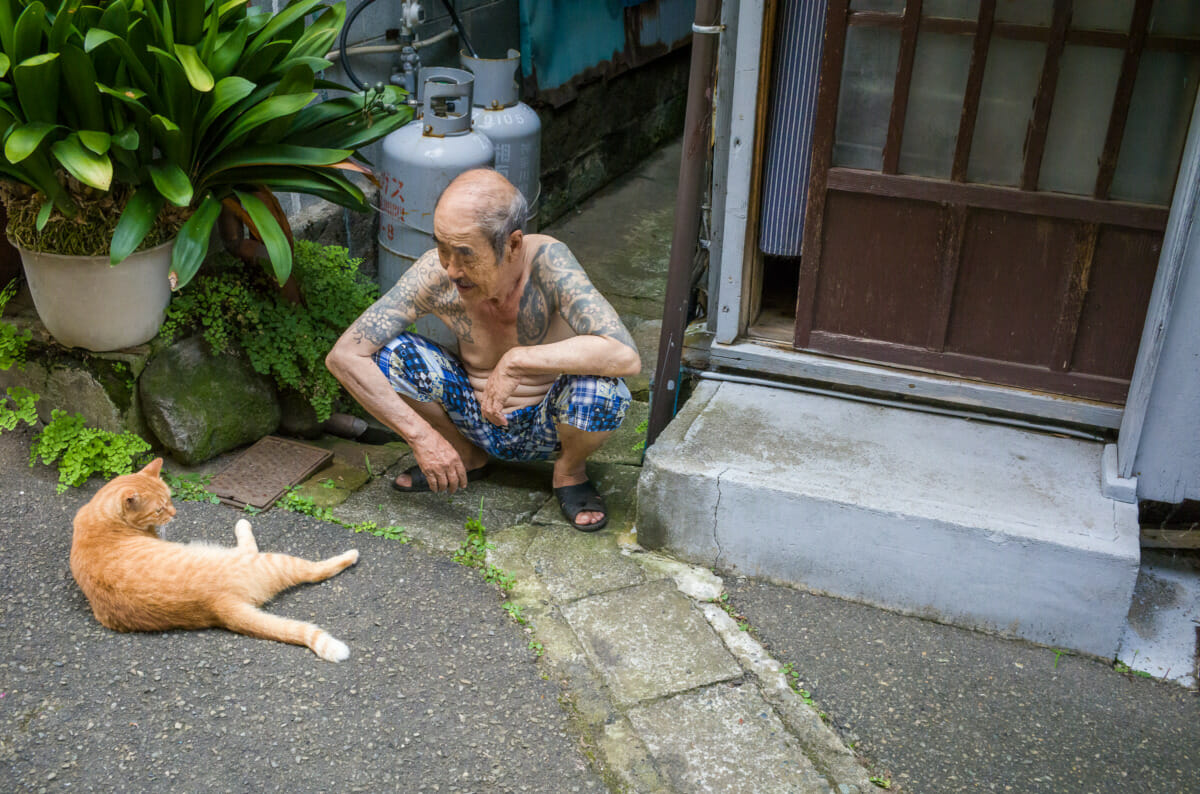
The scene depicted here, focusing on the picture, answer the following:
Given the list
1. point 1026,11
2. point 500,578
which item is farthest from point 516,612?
point 1026,11

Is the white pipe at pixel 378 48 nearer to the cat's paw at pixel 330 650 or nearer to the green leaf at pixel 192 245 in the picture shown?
the green leaf at pixel 192 245

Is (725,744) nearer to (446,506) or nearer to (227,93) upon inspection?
(446,506)

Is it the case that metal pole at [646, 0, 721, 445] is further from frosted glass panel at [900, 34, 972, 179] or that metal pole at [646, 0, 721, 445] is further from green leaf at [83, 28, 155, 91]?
green leaf at [83, 28, 155, 91]

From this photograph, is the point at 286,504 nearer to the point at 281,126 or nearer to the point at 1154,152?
the point at 281,126

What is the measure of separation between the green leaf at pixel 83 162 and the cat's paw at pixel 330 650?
5.09ft

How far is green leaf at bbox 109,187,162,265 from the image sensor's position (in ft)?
11.7

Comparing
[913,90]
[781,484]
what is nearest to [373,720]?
[781,484]

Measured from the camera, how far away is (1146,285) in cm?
380

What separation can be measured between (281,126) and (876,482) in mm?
2515

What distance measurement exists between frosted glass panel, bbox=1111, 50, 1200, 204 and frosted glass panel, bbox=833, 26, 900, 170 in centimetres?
80

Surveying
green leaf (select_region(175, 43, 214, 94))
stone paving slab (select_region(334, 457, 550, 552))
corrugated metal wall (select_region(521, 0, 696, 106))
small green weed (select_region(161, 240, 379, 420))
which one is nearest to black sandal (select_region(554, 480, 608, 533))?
stone paving slab (select_region(334, 457, 550, 552))

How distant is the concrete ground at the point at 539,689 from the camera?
2871 millimetres

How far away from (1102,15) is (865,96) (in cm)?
80

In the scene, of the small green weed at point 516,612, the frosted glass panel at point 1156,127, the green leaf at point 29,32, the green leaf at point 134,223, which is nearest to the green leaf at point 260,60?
the green leaf at point 134,223
